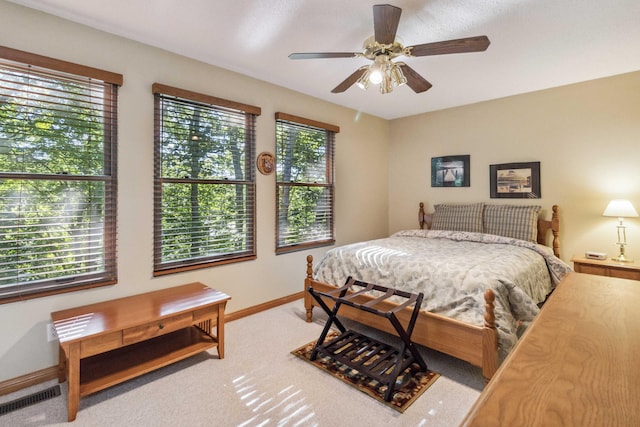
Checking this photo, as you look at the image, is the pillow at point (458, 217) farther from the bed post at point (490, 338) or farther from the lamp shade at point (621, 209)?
the bed post at point (490, 338)

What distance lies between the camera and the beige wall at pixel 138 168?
2123mm

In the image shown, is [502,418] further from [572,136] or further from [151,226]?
[572,136]

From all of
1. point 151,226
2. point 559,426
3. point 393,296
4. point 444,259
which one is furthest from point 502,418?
point 151,226

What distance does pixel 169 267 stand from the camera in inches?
110

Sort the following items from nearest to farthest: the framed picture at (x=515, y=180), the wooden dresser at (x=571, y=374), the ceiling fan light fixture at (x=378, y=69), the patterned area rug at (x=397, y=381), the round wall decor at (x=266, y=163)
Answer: the wooden dresser at (x=571, y=374), the patterned area rug at (x=397, y=381), the ceiling fan light fixture at (x=378, y=69), the round wall decor at (x=266, y=163), the framed picture at (x=515, y=180)

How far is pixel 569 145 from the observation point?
11.8ft

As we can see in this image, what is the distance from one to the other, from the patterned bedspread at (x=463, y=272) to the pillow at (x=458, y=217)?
35 centimetres

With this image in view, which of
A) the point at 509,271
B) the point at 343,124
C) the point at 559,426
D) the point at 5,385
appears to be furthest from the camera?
the point at 343,124

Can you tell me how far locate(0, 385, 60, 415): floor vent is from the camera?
1.91 meters

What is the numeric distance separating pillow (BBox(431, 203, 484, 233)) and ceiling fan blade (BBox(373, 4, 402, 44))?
8.98 ft

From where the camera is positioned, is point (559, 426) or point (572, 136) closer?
point (559, 426)

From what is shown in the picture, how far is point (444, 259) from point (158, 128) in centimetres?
264

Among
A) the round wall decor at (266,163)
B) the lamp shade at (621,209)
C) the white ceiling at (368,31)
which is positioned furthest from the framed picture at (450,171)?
the round wall decor at (266,163)

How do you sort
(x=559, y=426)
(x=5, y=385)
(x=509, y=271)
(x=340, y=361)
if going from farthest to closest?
(x=509, y=271), (x=340, y=361), (x=5, y=385), (x=559, y=426)
